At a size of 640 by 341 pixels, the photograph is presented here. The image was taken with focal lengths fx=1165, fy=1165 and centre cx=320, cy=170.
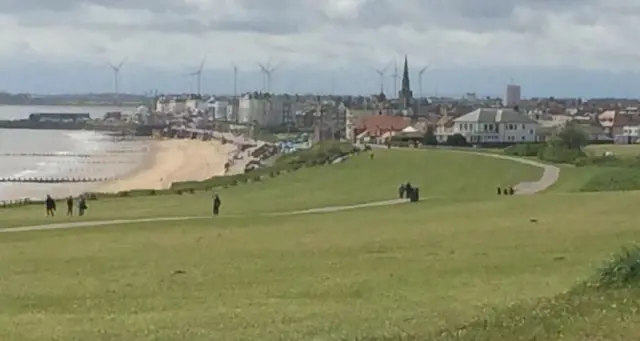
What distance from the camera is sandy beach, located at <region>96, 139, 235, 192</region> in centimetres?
8781

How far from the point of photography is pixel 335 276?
18453 millimetres

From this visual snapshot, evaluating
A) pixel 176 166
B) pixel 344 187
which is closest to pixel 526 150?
→ pixel 344 187

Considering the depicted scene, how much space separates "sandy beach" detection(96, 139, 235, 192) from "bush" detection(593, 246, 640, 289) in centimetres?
6595

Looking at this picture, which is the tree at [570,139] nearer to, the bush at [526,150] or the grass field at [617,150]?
the grass field at [617,150]

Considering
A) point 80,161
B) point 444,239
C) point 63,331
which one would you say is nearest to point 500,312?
point 63,331

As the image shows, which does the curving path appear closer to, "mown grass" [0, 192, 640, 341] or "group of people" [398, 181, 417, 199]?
"group of people" [398, 181, 417, 199]

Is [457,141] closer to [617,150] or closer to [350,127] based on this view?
[617,150]

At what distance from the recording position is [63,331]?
1324cm

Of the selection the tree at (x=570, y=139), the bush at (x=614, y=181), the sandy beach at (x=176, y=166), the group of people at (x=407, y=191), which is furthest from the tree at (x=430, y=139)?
the group of people at (x=407, y=191)

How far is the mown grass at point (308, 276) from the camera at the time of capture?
42.6 ft

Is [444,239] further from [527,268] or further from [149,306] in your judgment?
[149,306]

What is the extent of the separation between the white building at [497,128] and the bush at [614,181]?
73.5 meters

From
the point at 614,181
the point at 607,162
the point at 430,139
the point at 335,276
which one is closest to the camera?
the point at 335,276

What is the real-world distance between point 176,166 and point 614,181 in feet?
233
